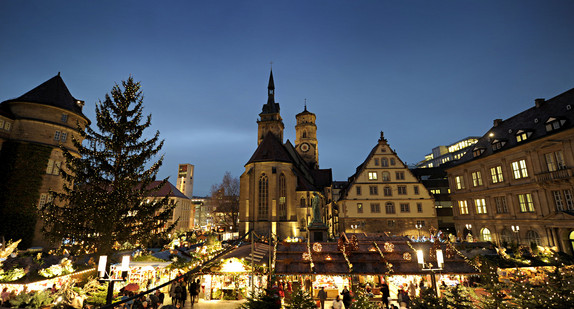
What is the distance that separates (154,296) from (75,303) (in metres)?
3.49

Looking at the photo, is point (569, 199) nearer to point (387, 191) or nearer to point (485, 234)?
point (485, 234)

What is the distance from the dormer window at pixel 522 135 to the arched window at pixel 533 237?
8.99 m

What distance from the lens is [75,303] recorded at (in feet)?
35.1

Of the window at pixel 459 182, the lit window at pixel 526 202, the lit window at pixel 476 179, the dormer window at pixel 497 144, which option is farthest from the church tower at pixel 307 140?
the lit window at pixel 526 202

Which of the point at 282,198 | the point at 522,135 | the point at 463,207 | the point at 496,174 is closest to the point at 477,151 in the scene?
the point at 496,174

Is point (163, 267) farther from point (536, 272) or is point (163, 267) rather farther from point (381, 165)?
point (381, 165)

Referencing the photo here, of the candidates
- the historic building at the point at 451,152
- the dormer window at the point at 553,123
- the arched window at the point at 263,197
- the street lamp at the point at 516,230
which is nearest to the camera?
the dormer window at the point at 553,123

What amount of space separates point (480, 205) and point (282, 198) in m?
27.2

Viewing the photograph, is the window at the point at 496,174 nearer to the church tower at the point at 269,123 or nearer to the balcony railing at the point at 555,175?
the balcony railing at the point at 555,175

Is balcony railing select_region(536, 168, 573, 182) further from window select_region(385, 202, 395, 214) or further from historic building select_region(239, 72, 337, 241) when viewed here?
historic building select_region(239, 72, 337, 241)

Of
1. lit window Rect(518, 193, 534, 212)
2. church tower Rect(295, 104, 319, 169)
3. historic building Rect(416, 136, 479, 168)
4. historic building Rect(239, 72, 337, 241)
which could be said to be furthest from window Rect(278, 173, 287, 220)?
historic building Rect(416, 136, 479, 168)

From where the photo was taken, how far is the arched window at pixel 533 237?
2452 cm

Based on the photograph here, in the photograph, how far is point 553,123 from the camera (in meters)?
23.6

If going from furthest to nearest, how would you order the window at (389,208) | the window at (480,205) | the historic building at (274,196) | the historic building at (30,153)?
the historic building at (274,196), the window at (389,208), the window at (480,205), the historic building at (30,153)
